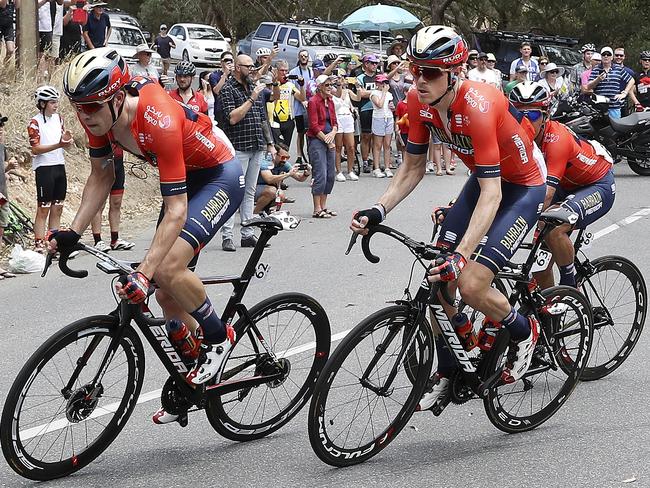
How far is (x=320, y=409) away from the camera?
5074 mm

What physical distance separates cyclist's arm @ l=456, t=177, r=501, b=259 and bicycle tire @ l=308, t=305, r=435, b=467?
0.44 metres

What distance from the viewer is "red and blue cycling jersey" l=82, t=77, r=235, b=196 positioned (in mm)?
5082

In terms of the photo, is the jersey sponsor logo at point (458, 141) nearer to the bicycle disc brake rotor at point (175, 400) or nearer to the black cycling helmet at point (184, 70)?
the bicycle disc brake rotor at point (175, 400)

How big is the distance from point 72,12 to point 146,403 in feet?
49.4

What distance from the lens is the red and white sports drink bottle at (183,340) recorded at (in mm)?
5289

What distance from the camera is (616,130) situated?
61.0 ft

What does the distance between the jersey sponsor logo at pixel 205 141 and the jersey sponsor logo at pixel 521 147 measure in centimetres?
166

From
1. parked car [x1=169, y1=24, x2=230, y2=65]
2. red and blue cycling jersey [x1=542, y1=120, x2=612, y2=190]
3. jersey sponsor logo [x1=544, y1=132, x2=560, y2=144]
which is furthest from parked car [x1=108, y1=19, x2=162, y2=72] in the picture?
jersey sponsor logo [x1=544, y1=132, x2=560, y2=144]

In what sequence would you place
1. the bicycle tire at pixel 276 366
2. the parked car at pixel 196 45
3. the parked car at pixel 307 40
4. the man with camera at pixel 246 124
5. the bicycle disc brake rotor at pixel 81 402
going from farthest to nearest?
the parked car at pixel 196 45
the parked car at pixel 307 40
the man with camera at pixel 246 124
the bicycle tire at pixel 276 366
the bicycle disc brake rotor at pixel 81 402

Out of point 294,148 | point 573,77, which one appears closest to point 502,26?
point 573,77

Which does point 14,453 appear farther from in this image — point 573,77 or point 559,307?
point 573,77

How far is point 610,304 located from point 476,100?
2.45 m

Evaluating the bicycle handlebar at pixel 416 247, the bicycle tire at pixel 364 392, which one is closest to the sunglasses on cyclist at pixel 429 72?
the bicycle handlebar at pixel 416 247

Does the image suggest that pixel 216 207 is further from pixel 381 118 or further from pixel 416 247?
pixel 381 118
